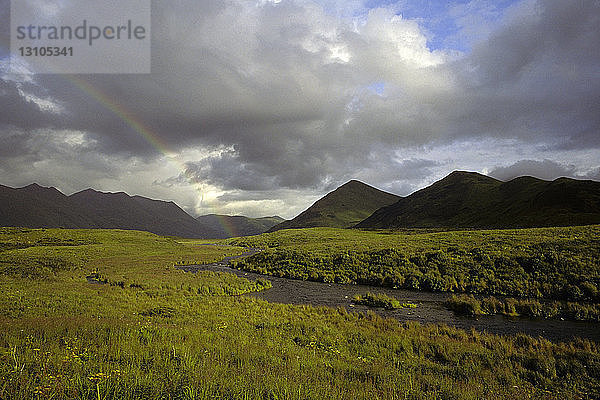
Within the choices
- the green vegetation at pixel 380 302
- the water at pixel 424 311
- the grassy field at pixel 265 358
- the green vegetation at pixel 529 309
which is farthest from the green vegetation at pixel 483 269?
the grassy field at pixel 265 358

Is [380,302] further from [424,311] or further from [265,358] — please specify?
[265,358]

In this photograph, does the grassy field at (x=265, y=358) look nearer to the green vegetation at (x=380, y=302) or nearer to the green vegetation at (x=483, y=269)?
the green vegetation at (x=380, y=302)

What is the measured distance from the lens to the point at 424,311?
2408cm

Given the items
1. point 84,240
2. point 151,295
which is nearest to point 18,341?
point 151,295

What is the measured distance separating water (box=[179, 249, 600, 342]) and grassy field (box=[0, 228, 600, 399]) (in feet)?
10.9

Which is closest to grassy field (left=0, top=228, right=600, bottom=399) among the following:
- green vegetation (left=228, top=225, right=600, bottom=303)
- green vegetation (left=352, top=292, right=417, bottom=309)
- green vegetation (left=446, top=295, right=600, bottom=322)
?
green vegetation (left=352, top=292, right=417, bottom=309)

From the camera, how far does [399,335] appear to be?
1627 cm

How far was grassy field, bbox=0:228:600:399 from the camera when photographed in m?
6.64

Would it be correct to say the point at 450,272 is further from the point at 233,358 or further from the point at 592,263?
the point at 233,358

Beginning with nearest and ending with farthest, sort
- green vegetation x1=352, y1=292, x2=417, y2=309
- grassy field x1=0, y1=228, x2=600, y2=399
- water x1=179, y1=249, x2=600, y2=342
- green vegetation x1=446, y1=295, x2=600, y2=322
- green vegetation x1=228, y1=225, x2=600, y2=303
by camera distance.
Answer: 1. grassy field x1=0, y1=228, x2=600, y2=399
2. water x1=179, y1=249, x2=600, y2=342
3. green vegetation x1=446, y1=295, x2=600, y2=322
4. green vegetation x1=352, y1=292, x2=417, y2=309
5. green vegetation x1=228, y1=225, x2=600, y2=303

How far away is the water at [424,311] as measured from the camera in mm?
18250

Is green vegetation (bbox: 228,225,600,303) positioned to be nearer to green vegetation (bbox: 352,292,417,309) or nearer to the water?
the water

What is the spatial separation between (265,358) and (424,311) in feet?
60.0

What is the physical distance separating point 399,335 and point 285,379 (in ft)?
35.6
